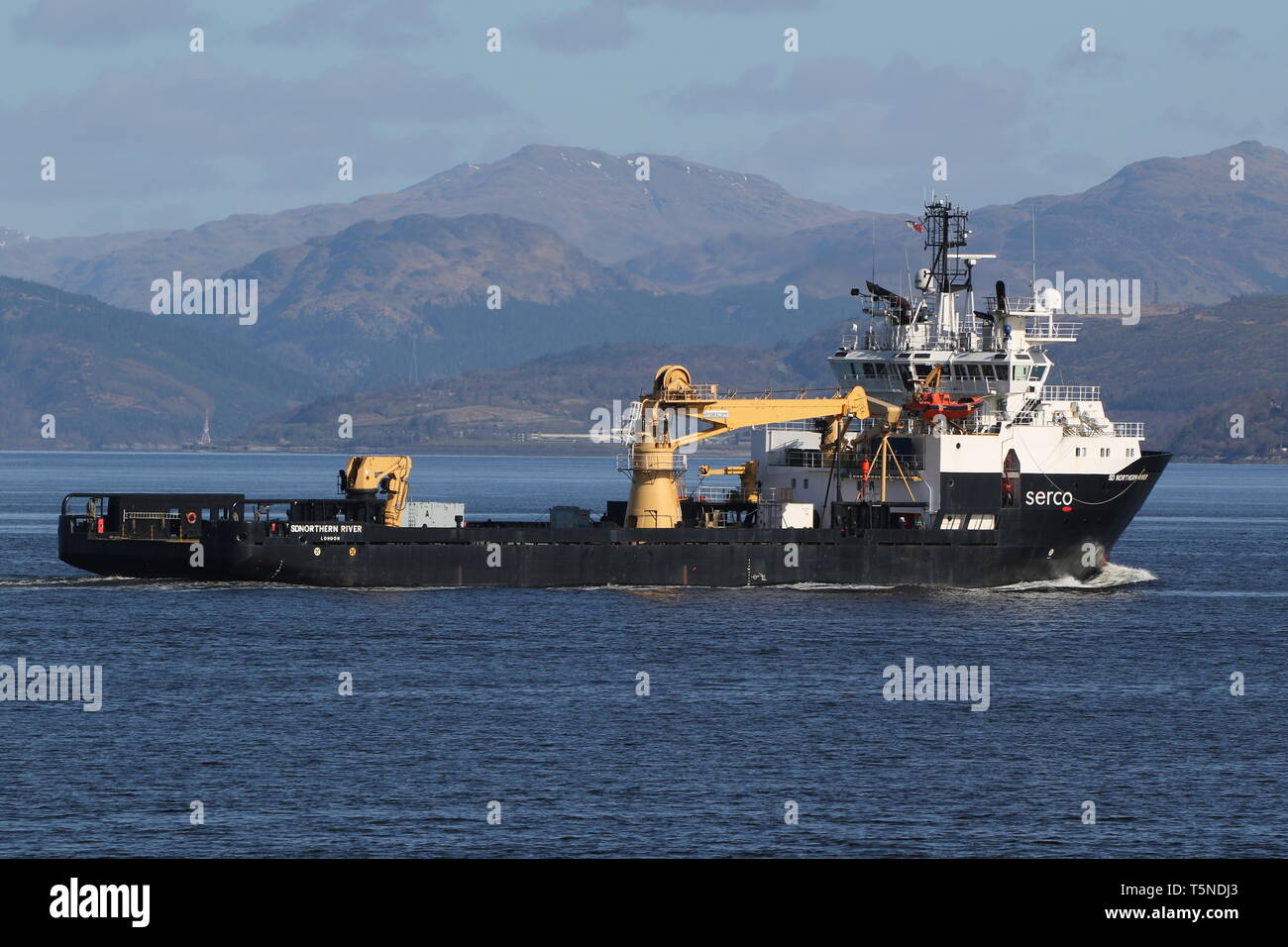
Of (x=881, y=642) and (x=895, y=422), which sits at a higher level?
(x=895, y=422)

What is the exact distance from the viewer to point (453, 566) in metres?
69.9

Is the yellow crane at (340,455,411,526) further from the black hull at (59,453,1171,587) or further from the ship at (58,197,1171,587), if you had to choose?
the black hull at (59,453,1171,587)

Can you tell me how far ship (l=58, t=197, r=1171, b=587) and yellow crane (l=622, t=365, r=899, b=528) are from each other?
0.08m

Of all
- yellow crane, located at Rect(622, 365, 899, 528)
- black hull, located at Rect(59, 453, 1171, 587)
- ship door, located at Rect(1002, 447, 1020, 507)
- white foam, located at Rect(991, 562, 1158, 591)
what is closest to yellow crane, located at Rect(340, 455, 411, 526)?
black hull, located at Rect(59, 453, 1171, 587)

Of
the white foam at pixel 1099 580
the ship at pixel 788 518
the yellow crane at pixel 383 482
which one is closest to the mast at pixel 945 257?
the ship at pixel 788 518

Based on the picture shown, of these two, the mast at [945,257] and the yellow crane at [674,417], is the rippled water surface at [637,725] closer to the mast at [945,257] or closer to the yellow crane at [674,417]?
the yellow crane at [674,417]

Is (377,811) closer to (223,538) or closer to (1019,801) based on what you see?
(1019,801)

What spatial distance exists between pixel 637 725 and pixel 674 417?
30.1 meters

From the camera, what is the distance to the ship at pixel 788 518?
69.3 meters

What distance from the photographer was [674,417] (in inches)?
2793

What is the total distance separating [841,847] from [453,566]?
40.8 m
